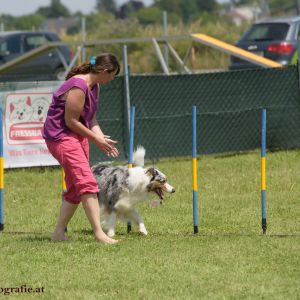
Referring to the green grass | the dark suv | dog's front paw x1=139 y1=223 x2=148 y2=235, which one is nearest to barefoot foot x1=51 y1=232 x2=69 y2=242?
the green grass

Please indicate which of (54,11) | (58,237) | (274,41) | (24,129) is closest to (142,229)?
(58,237)

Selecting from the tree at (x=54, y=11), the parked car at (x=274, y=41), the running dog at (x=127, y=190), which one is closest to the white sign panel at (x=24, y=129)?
the running dog at (x=127, y=190)

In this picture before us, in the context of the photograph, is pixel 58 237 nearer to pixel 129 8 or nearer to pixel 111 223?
pixel 111 223

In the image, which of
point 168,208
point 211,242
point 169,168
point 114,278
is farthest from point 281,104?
point 114,278

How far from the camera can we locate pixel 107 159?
14.1 m

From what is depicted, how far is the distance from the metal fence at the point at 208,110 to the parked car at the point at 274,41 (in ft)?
13.9

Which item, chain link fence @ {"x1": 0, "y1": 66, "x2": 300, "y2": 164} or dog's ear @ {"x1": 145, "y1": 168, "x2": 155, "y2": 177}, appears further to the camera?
chain link fence @ {"x1": 0, "y1": 66, "x2": 300, "y2": 164}

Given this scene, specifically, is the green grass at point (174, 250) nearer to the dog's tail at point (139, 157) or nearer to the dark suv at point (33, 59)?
the dog's tail at point (139, 157)

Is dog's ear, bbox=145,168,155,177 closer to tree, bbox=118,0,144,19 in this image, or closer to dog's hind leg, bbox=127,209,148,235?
dog's hind leg, bbox=127,209,148,235

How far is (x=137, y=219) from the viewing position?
900 centimetres

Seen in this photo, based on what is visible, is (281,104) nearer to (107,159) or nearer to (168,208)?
(107,159)

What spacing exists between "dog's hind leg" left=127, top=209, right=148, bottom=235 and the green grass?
13 cm

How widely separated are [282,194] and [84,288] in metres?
5.17

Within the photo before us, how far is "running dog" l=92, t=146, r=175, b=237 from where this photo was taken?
8930mm
